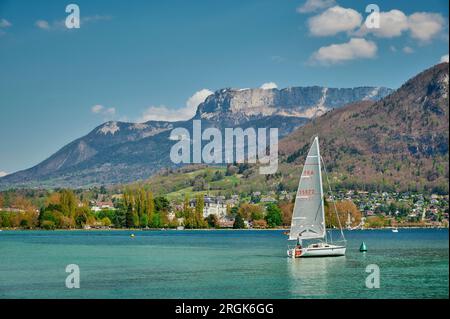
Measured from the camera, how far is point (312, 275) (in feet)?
123

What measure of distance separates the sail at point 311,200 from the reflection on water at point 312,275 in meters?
2.09

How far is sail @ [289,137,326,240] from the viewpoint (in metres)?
46.3

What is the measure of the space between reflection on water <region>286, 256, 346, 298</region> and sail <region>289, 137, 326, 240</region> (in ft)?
6.85

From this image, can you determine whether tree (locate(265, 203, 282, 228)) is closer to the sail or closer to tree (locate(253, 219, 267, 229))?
tree (locate(253, 219, 267, 229))


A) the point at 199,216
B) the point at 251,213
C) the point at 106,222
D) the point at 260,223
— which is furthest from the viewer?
the point at 251,213

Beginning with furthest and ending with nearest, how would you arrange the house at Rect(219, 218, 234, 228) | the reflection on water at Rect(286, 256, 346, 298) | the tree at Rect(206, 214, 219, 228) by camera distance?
the house at Rect(219, 218, 234, 228) < the tree at Rect(206, 214, 219, 228) < the reflection on water at Rect(286, 256, 346, 298)

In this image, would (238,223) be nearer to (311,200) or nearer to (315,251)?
(315,251)

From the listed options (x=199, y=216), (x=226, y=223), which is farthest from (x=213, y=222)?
(x=226, y=223)

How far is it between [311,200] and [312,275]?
9800 millimetres

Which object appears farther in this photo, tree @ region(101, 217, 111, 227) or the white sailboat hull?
tree @ region(101, 217, 111, 227)

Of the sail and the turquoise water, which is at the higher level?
the sail

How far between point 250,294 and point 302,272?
9986 mm

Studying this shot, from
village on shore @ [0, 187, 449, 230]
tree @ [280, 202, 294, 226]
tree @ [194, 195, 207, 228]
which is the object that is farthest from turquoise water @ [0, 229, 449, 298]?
tree @ [280, 202, 294, 226]
